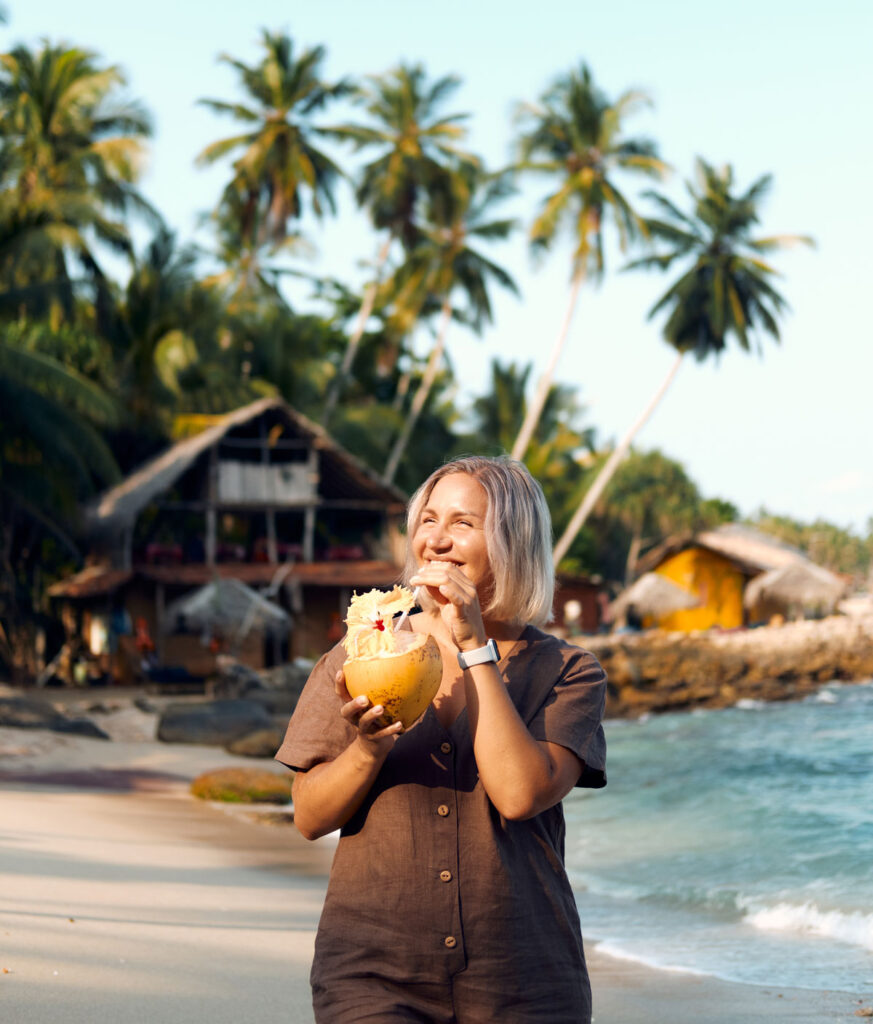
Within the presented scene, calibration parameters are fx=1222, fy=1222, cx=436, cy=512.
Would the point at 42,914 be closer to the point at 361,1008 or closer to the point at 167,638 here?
the point at 361,1008

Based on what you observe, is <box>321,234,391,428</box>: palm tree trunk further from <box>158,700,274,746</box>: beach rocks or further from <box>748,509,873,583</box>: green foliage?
<box>748,509,873,583</box>: green foliage

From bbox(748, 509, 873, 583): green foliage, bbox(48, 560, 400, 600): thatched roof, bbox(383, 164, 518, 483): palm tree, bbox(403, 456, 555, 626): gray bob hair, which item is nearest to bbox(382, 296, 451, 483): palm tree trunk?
bbox(383, 164, 518, 483): palm tree

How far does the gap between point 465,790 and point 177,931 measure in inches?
144

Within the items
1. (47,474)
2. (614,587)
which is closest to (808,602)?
(614,587)

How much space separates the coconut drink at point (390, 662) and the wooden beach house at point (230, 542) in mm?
20611

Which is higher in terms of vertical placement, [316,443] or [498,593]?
[316,443]

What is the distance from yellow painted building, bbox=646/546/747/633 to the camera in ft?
126

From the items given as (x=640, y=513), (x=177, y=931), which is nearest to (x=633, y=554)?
(x=640, y=513)

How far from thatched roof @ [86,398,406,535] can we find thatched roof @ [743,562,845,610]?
53.2 ft

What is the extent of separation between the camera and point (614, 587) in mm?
44562

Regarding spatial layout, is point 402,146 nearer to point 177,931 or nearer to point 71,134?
point 71,134

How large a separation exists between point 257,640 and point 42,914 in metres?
19.8

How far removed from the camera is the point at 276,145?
1321 inches

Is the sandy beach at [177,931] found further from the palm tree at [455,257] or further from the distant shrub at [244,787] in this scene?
the palm tree at [455,257]
